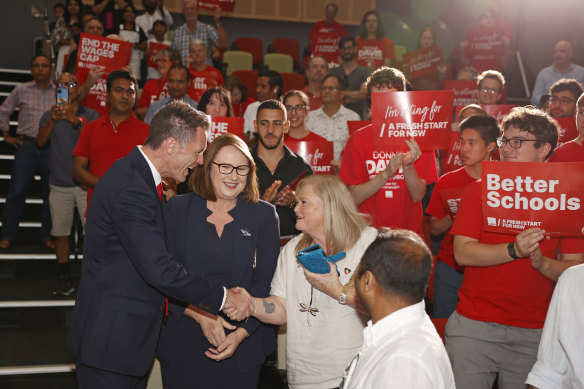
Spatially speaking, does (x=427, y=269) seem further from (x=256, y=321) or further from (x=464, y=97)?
(x=464, y=97)

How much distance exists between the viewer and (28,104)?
710 centimetres

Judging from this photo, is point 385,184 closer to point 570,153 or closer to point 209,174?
point 570,153

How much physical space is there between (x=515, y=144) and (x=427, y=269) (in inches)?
59.0

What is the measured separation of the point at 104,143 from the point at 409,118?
257 centimetres

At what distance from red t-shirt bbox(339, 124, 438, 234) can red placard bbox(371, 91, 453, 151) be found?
26cm

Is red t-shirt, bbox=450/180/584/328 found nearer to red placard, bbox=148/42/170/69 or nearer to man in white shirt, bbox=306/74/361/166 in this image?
man in white shirt, bbox=306/74/361/166

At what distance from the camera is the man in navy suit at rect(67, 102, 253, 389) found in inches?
104

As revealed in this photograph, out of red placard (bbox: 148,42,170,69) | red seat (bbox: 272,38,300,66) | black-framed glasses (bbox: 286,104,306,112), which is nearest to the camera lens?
black-framed glasses (bbox: 286,104,306,112)

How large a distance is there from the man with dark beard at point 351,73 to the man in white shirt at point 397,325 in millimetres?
5906

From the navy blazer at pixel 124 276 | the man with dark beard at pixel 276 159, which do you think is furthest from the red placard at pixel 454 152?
the navy blazer at pixel 124 276

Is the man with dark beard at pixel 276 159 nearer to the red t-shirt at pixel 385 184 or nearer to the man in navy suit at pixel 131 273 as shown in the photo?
the red t-shirt at pixel 385 184

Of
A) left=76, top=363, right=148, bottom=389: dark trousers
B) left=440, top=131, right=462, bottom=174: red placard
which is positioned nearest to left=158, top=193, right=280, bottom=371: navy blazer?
left=76, top=363, right=148, bottom=389: dark trousers

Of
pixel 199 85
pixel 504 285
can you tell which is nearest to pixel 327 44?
pixel 199 85

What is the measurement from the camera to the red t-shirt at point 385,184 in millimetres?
4215
